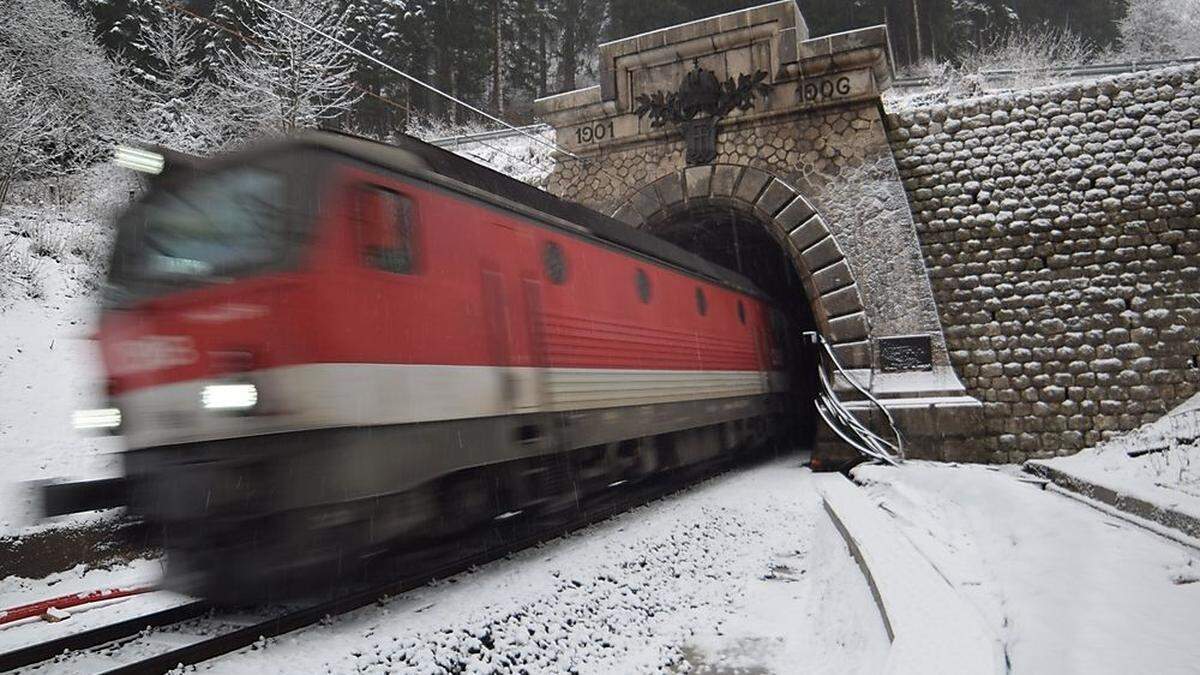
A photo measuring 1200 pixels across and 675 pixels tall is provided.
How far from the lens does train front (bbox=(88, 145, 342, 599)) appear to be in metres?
4.17

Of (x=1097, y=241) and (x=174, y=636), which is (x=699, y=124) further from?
(x=174, y=636)

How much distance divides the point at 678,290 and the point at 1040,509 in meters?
5.15

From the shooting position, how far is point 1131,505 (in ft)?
16.9

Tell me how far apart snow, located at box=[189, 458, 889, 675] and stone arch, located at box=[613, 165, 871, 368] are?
6192mm

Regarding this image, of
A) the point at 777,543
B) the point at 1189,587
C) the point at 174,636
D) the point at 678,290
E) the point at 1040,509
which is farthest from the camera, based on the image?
the point at 678,290

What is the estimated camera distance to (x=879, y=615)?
3893 millimetres

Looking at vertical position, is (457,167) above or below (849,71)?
below

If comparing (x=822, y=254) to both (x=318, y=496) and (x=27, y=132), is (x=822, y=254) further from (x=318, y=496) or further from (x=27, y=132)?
(x=27, y=132)

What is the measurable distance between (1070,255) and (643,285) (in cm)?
732

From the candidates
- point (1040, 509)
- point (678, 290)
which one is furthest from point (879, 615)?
point (678, 290)

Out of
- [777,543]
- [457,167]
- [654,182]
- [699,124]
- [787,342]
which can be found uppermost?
[699,124]

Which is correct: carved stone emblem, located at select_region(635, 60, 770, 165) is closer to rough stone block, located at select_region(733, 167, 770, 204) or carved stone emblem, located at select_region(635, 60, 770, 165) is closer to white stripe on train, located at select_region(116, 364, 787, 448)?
rough stone block, located at select_region(733, 167, 770, 204)

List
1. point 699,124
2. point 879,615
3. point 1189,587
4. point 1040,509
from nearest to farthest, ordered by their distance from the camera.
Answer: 1. point 1189,587
2. point 879,615
3. point 1040,509
4. point 699,124

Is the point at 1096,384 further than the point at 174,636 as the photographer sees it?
Yes
